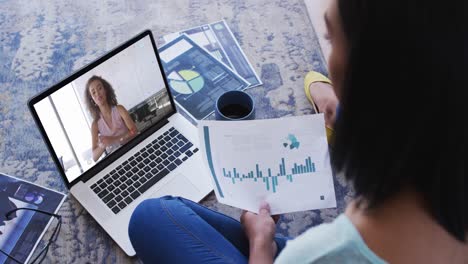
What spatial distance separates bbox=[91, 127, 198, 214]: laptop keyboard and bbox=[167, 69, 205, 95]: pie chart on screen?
15cm

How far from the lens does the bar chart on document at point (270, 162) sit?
0.87m

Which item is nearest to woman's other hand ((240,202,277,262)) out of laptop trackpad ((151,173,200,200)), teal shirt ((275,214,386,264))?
laptop trackpad ((151,173,200,200))

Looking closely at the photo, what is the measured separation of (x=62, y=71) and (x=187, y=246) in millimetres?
656

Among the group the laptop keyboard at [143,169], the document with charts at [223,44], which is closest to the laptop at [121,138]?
the laptop keyboard at [143,169]

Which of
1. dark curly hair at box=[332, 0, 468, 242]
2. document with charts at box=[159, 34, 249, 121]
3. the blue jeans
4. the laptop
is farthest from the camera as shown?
document with charts at box=[159, 34, 249, 121]

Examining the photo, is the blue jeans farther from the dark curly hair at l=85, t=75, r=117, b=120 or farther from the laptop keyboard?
the dark curly hair at l=85, t=75, r=117, b=120

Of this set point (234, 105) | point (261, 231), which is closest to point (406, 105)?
point (261, 231)

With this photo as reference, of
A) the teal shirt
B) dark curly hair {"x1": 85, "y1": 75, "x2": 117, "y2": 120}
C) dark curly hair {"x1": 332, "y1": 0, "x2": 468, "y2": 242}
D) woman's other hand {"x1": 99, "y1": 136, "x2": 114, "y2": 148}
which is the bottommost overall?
woman's other hand {"x1": 99, "y1": 136, "x2": 114, "y2": 148}

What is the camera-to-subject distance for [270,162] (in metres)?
0.89

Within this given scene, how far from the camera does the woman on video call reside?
3.03ft

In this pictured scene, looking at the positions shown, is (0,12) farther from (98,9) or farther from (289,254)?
(289,254)

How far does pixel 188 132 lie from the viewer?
40.8 inches

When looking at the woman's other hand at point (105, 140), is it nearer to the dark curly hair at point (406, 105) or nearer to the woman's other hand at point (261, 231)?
the woman's other hand at point (261, 231)

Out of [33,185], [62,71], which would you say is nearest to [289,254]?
[33,185]
